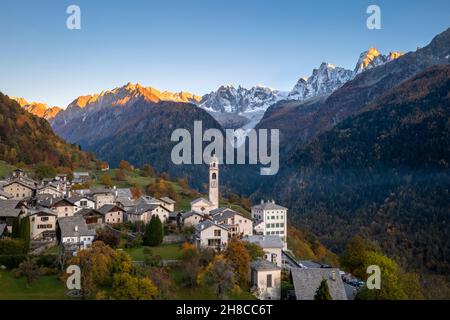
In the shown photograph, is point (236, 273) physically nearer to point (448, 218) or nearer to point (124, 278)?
point (124, 278)

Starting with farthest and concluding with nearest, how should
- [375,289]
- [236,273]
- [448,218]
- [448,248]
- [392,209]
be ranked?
[392,209] → [448,218] → [448,248] → [236,273] → [375,289]

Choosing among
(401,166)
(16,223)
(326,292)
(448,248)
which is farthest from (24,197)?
(401,166)

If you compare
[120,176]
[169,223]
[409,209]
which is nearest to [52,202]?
[169,223]

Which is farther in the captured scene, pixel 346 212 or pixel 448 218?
pixel 346 212

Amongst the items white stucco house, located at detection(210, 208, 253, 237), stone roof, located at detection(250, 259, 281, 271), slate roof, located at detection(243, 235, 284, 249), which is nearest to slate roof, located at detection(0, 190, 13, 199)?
white stucco house, located at detection(210, 208, 253, 237)

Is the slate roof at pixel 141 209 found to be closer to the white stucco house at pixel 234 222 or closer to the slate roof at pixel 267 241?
the white stucco house at pixel 234 222

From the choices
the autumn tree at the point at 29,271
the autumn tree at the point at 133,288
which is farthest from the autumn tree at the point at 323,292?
the autumn tree at the point at 29,271

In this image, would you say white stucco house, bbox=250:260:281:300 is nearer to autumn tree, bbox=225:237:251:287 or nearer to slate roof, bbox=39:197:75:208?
autumn tree, bbox=225:237:251:287
